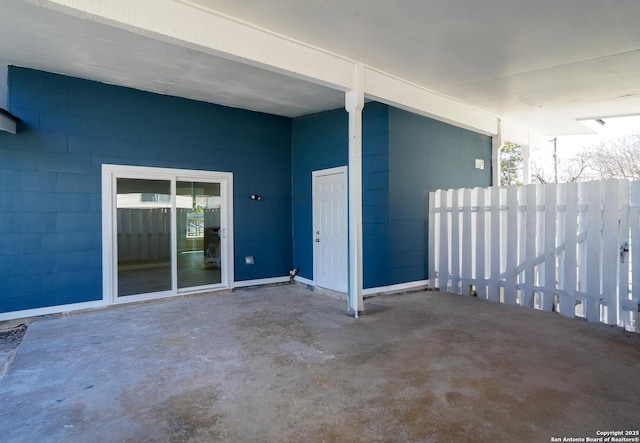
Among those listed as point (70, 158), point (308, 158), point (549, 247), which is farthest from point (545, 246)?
point (70, 158)

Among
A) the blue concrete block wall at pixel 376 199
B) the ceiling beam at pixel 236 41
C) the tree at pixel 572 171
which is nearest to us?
the ceiling beam at pixel 236 41

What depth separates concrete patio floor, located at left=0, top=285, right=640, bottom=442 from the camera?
230 centimetres

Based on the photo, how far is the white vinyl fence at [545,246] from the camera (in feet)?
14.0

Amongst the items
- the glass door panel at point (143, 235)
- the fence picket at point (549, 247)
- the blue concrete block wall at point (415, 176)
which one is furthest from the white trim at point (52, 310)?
the fence picket at point (549, 247)

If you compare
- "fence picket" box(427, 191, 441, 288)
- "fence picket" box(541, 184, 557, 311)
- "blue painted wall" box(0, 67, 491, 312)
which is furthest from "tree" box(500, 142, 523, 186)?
"fence picket" box(541, 184, 557, 311)

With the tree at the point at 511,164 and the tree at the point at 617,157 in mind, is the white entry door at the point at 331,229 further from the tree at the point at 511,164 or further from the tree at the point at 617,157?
the tree at the point at 617,157

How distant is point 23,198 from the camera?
475 centimetres

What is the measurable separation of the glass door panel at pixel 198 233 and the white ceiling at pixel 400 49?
159cm

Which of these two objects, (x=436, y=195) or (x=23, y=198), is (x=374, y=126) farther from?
(x=23, y=198)

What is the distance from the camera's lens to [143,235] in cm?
567

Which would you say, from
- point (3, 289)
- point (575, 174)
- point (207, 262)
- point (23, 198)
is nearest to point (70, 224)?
point (23, 198)

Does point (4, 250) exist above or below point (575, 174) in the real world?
below

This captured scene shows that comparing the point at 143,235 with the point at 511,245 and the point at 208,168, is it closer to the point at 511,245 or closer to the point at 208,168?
the point at 208,168

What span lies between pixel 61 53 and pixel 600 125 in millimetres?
10830
